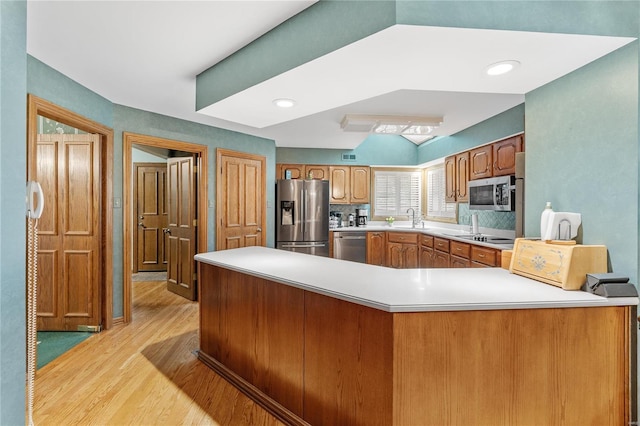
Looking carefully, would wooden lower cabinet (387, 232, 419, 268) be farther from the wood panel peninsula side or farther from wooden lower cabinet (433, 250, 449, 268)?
the wood panel peninsula side

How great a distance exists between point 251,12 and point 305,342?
1.85 meters

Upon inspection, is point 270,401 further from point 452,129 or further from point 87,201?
point 452,129

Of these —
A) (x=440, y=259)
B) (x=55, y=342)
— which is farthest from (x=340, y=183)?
(x=55, y=342)

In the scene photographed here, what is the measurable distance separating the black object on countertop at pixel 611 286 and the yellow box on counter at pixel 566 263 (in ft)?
0.25

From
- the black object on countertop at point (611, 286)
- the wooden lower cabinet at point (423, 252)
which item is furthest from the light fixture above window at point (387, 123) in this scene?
the black object on countertop at point (611, 286)

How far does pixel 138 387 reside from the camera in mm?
2363

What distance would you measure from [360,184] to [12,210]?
5.48m

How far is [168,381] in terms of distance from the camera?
8.02ft

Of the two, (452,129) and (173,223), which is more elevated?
(452,129)

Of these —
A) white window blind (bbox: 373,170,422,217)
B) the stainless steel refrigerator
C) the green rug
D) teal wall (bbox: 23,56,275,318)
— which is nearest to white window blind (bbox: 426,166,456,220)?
white window blind (bbox: 373,170,422,217)

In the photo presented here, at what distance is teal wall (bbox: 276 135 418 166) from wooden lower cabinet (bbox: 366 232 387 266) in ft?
4.87

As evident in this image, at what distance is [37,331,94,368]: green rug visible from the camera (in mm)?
2824

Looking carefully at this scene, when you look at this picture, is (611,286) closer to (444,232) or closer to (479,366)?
(479,366)

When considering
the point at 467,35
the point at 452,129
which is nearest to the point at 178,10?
the point at 467,35
